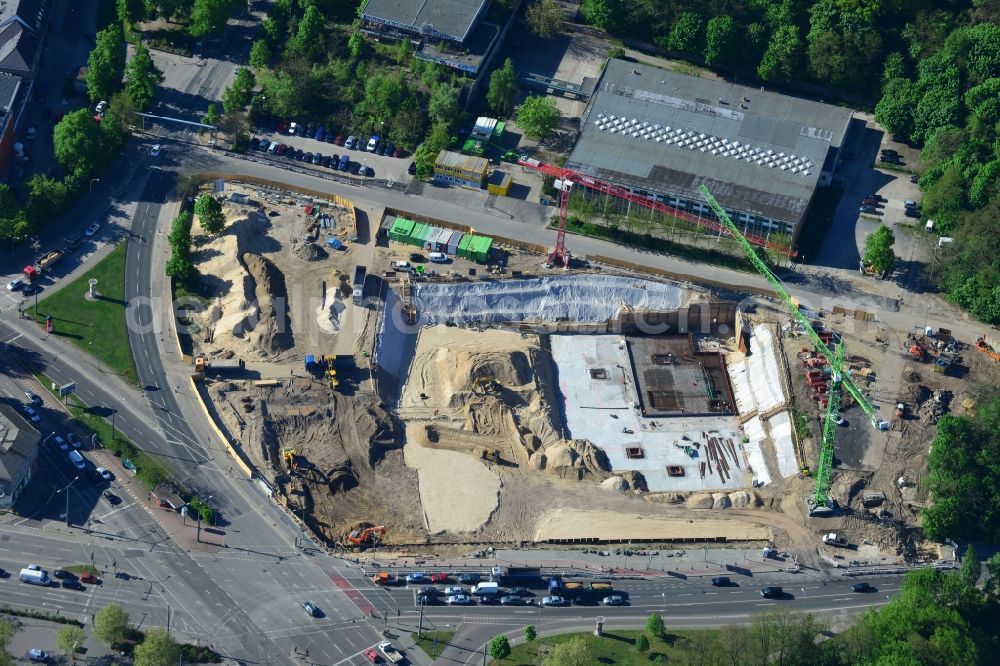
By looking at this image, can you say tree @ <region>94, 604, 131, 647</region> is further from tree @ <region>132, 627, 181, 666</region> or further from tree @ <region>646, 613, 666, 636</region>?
tree @ <region>646, 613, 666, 636</region>

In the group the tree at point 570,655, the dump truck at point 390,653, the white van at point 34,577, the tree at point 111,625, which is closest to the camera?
the tree at point 570,655

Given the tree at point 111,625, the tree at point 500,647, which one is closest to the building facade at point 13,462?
the tree at point 111,625

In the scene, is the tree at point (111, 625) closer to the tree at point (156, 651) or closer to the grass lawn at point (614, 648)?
the tree at point (156, 651)

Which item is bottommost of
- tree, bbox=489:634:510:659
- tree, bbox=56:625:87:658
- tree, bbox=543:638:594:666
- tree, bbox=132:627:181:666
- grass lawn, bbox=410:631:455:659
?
tree, bbox=56:625:87:658

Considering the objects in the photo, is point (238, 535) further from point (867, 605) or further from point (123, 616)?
point (867, 605)

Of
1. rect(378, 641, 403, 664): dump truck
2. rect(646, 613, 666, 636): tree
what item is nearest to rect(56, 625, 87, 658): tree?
rect(378, 641, 403, 664): dump truck

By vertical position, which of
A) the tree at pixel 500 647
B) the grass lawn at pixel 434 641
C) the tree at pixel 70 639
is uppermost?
the tree at pixel 500 647
